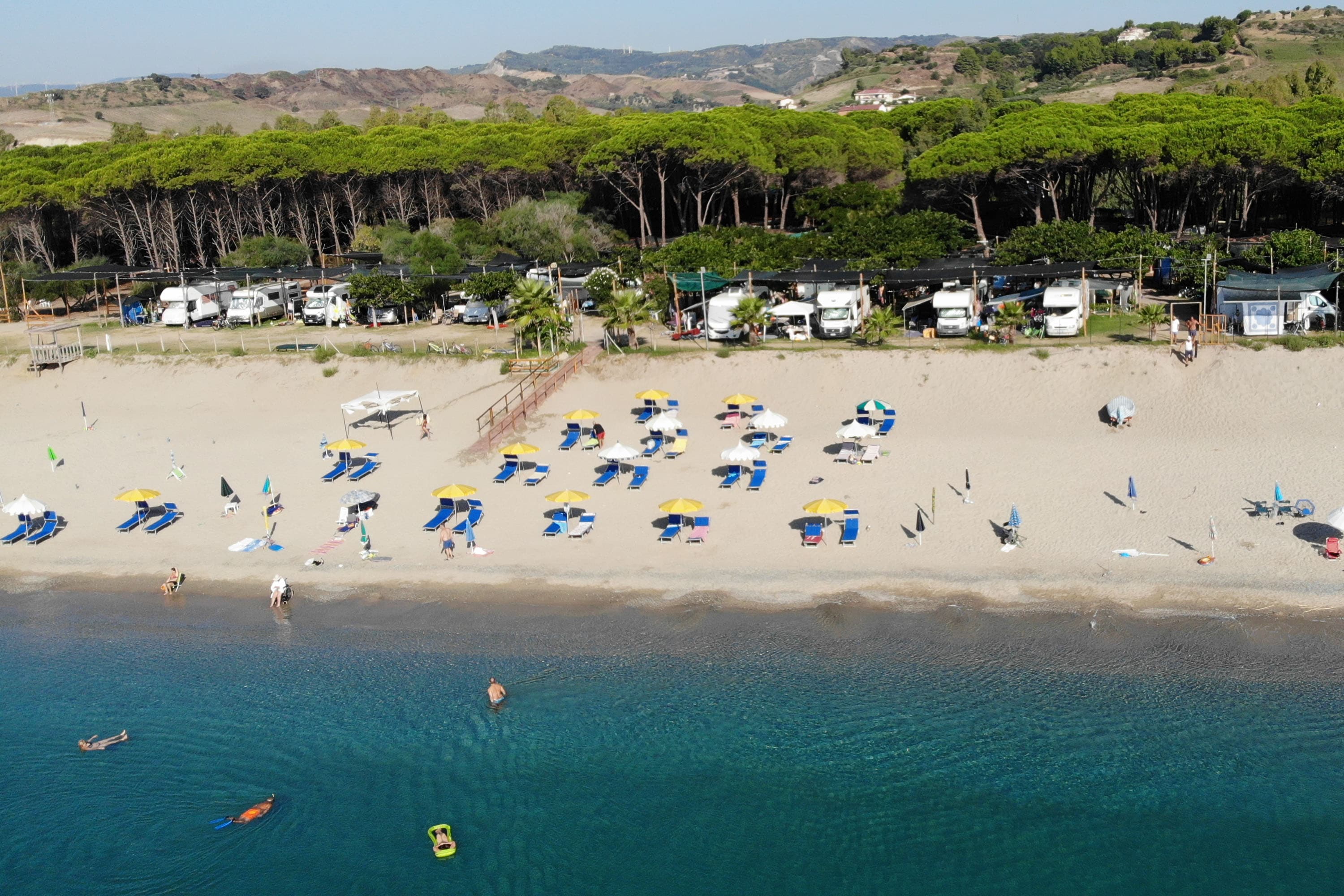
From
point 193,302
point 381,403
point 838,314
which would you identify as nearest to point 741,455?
point 381,403

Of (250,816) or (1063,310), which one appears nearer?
(250,816)

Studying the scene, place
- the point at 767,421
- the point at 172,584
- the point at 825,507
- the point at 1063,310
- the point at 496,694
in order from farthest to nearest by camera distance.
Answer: the point at 1063,310, the point at 767,421, the point at 172,584, the point at 825,507, the point at 496,694

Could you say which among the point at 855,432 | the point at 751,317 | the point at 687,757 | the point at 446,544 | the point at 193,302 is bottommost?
the point at 687,757

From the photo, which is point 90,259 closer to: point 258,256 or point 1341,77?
point 258,256

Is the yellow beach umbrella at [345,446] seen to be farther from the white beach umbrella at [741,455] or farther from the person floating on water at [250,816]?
the person floating on water at [250,816]

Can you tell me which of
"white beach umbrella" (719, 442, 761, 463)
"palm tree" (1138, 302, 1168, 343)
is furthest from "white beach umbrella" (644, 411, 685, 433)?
"palm tree" (1138, 302, 1168, 343)

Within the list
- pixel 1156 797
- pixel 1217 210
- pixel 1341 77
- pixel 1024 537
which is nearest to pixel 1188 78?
pixel 1341 77

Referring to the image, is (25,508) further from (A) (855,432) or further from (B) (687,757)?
(A) (855,432)
